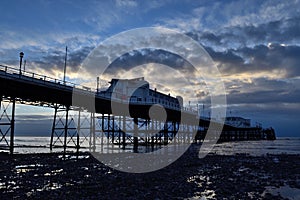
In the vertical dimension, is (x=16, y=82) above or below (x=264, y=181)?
above

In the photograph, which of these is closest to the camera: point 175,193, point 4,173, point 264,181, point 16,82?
point 175,193

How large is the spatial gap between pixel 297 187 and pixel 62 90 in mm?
24709

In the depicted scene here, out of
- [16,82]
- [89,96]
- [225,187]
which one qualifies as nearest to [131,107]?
[89,96]

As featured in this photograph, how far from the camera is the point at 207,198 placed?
11.2 meters

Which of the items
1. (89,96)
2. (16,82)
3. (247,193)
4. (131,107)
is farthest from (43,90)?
(247,193)

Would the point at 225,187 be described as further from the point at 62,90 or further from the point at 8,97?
the point at 8,97

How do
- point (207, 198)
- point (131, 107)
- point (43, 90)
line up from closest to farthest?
1. point (207, 198)
2. point (43, 90)
3. point (131, 107)

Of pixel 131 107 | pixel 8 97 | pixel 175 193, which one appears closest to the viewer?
pixel 175 193

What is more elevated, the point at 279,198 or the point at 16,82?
the point at 16,82

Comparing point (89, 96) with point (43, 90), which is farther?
point (89, 96)

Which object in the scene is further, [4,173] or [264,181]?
[4,173]

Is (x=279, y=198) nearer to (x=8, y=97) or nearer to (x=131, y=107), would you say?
(x=8, y=97)

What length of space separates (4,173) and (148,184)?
951 centimetres

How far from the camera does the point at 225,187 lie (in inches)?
529
